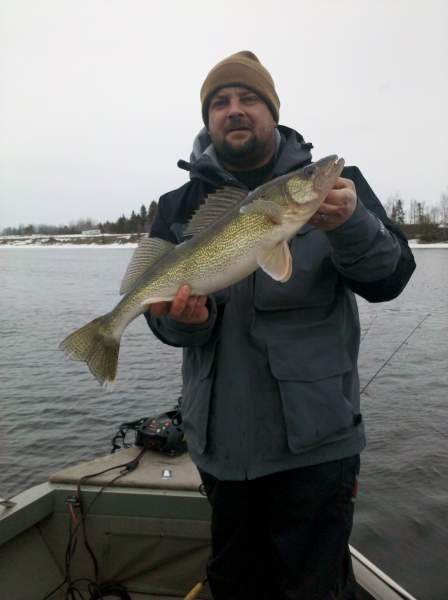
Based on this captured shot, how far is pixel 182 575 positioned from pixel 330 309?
243cm

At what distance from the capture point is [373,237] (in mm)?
2426

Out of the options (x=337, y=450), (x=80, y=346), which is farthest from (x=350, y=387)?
(x=80, y=346)

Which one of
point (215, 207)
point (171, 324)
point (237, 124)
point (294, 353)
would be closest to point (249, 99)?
point (237, 124)

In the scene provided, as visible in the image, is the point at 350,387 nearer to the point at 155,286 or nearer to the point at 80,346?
the point at 155,286

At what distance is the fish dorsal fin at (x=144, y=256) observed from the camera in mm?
3072

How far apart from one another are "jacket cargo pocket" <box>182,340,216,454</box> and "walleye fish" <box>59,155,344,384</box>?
0.34 metres

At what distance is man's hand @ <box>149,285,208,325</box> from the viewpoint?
266 centimetres

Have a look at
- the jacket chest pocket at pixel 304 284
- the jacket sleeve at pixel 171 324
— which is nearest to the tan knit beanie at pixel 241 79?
the jacket sleeve at pixel 171 324

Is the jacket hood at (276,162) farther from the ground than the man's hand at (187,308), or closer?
farther from the ground

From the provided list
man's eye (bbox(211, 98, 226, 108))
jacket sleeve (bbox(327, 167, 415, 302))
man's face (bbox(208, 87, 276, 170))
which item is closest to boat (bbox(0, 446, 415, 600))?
jacket sleeve (bbox(327, 167, 415, 302))

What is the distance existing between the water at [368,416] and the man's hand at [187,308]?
15.0 feet

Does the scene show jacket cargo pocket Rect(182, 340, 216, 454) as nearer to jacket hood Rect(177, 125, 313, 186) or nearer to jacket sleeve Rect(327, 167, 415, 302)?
jacket sleeve Rect(327, 167, 415, 302)

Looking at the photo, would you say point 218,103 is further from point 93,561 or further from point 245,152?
point 93,561

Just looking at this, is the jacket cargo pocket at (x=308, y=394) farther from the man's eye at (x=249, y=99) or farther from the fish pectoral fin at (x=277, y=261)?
the man's eye at (x=249, y=99)
